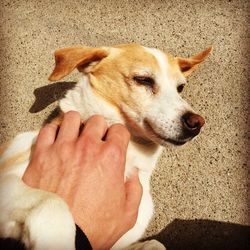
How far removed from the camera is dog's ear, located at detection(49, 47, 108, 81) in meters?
2.38

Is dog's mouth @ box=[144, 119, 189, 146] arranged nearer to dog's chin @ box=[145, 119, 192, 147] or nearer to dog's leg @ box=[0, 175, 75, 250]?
dog's chin @ box=[145, 119, 192, 147]

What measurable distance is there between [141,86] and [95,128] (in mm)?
518

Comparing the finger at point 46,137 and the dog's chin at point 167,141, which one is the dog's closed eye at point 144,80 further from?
the finger at point 46,137

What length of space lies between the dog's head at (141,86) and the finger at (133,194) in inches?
12.5

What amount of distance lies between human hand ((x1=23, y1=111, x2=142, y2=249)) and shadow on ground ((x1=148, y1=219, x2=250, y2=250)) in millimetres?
938

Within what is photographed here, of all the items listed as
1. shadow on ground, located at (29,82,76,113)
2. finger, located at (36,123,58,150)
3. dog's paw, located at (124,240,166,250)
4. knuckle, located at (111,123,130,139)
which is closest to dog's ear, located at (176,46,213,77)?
knuckle, located at (111,123,130,139)

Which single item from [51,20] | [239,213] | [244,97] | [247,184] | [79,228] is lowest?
[239,213]

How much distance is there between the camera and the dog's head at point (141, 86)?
233 centimetres

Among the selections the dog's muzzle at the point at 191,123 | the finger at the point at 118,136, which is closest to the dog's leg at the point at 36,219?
the finger at the point at 118,136

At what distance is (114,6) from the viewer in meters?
3.47

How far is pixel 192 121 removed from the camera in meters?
2.28

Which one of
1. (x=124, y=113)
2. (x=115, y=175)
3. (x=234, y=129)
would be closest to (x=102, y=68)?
(x=124, y=113)

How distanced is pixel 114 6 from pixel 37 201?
7.69 feet

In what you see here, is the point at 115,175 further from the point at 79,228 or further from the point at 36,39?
the point at 36,39
